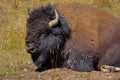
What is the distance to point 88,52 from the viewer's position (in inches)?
380

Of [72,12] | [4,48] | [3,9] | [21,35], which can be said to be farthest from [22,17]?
[72,12]

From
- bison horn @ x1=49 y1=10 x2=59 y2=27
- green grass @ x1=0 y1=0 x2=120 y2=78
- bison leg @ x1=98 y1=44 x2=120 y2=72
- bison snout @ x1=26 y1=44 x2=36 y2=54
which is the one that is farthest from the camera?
green grass @ x1=0 y1=0 x2=120 y2=78

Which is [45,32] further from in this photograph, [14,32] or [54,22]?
[14,32]

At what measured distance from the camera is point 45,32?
31.9 feet

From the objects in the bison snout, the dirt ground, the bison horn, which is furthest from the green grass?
the bison horn

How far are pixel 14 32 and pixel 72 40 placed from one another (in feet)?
14.0

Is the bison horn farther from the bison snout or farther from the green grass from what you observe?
the green grass

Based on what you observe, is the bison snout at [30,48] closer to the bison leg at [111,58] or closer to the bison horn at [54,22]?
the bison horn at [54,22]

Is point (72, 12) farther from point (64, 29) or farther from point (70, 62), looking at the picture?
point (70, 62)

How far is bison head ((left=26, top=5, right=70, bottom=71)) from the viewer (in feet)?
31.3

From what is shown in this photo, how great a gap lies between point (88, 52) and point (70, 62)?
425 mm

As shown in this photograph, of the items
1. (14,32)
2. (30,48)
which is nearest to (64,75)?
(30,48)

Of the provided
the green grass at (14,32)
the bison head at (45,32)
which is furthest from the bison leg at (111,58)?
the green grass at (14,32)

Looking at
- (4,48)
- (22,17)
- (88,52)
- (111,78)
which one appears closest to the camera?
(111,78)
